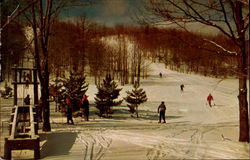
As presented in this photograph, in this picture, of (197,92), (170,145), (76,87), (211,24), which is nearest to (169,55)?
(211,24)

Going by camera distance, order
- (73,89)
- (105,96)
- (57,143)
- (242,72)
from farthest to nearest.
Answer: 1. (105,96)
2. (73,89)
3. (57,143)
4. (242,72)

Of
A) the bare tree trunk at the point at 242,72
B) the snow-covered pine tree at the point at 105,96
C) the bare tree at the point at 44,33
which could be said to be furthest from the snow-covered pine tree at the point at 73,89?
the bare tree trunk at the point at 242,72

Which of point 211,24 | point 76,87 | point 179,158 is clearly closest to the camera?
point 179,158

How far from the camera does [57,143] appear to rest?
9.60 m

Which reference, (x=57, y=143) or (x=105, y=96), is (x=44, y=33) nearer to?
(x=57, y=143)

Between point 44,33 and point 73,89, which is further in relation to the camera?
point 73,89

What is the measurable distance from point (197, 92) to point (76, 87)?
23.5m

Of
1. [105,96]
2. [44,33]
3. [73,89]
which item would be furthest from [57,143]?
[105,96]

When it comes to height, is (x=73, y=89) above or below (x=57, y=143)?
above

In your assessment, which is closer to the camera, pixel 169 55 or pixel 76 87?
pixel 169 55

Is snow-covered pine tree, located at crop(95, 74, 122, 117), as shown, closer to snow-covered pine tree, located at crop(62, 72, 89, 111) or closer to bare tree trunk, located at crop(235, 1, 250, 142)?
snow-covered pine tree, located at crop(62, 72, 89, 111)

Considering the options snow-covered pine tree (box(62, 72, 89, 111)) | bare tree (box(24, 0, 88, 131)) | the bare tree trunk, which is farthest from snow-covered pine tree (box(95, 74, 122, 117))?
the bare tree trunk

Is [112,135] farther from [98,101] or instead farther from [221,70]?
[98,101]

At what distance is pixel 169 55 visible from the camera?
29.1ft
